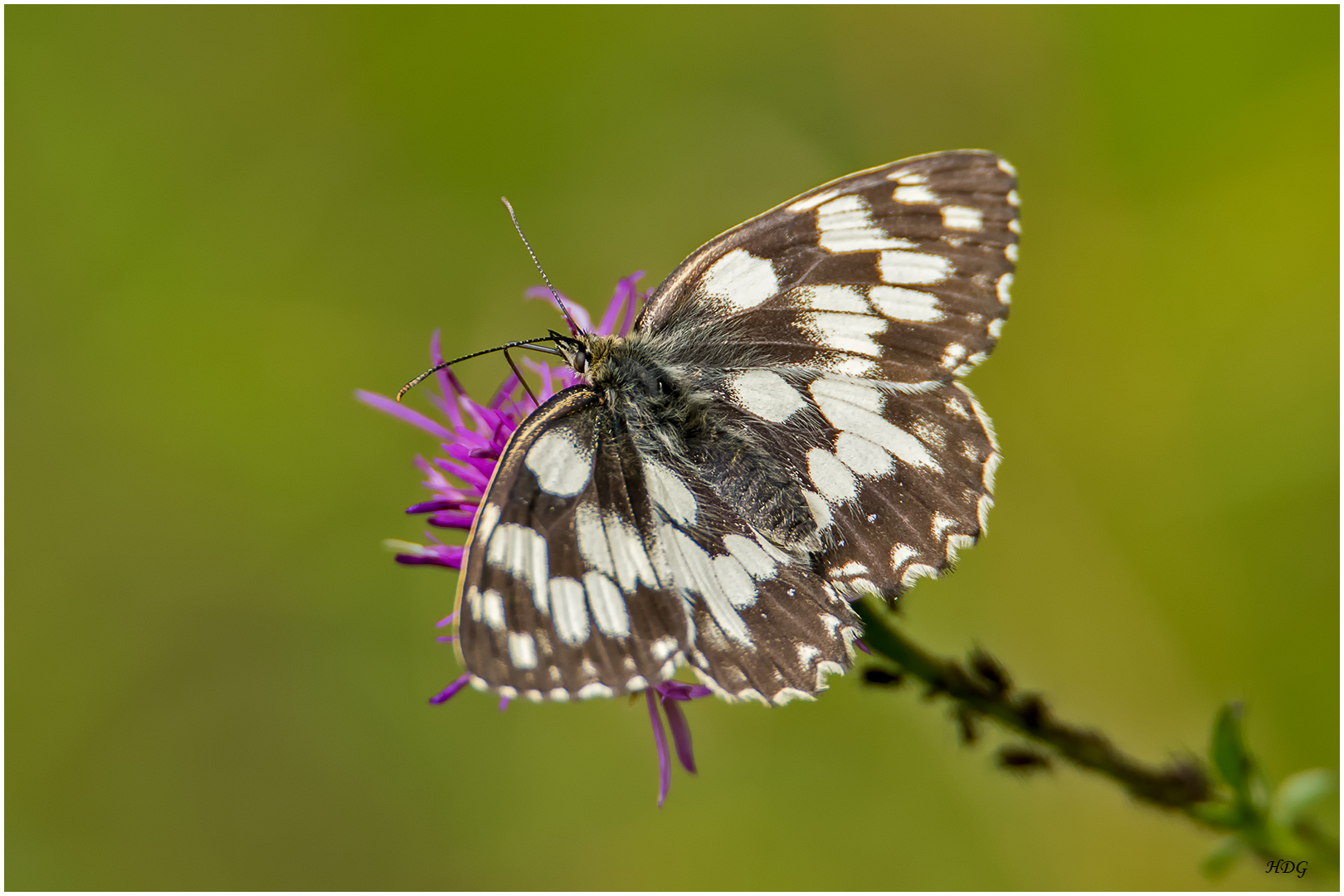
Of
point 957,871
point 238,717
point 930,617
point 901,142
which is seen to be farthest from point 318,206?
point 957,871

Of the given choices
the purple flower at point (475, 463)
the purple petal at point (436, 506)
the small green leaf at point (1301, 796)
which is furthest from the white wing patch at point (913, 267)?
the small green leaf at point (1301, 796)

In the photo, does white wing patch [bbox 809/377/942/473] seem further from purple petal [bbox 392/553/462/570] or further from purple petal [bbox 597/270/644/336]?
purple petal [bbox 392/553/462/570]

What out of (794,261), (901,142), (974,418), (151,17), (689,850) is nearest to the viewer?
(974,418)

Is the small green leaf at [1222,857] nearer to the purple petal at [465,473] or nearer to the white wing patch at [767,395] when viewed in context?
the white wing patch at [767,395]

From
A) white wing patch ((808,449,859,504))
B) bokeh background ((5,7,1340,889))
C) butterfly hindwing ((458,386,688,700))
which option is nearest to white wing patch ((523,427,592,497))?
butterfly hindwing ((458,386,688,700))

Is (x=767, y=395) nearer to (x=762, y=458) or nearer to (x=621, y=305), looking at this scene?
(x=762, y=458)

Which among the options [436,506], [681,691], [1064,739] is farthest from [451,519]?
[1064,739]

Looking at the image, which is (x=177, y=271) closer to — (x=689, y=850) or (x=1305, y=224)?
(x=689, y=850)
